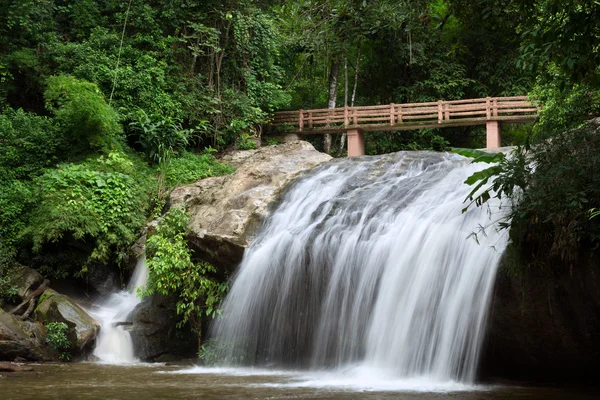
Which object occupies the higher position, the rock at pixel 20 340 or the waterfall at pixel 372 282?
the waterfall at pixel 372 282

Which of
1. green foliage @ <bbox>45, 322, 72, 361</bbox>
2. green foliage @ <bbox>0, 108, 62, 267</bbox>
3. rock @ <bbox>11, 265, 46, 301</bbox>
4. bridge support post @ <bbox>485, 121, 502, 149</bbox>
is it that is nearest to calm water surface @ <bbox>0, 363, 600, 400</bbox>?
green foliage @ <bbox>45, 322, 72, 361</bbox>

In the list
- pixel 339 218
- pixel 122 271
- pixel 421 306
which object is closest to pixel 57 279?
pixel 122 271

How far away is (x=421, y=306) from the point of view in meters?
9.46

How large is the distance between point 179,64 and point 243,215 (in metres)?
10.0

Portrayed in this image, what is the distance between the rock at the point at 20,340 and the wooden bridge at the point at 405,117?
14060mm

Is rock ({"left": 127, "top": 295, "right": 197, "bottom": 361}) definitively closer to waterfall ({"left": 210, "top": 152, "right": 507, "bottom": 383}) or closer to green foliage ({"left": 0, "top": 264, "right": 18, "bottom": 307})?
waterfall ({"left": 210, "top": 152, "right": 507, "bottom": 383})

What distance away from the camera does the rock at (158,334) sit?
12.5 metres

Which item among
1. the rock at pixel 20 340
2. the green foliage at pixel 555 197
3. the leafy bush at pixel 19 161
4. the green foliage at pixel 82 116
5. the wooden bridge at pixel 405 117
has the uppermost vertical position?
the wooden bridge at pixel 405 117

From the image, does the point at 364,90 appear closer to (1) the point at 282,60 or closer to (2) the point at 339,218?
(1) the point at 282,60

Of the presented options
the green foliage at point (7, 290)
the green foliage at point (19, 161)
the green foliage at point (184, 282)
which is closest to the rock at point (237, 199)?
the green foliage at point (184, 282)

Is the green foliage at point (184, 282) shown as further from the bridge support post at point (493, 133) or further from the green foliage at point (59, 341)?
the bridge support post at point (493, 133)

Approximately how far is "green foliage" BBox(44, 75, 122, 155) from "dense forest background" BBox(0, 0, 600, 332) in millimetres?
37

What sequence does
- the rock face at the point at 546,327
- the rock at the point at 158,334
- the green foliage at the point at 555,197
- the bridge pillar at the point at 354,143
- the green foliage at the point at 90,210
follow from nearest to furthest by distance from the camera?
the green foliage at the point at 555,197, the rock face at the point at 546,327, the rock at the point at 158,334, the green foliage at the point at 90,210, the bridge pillar at the point at 354,143

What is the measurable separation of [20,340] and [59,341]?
72 cm
